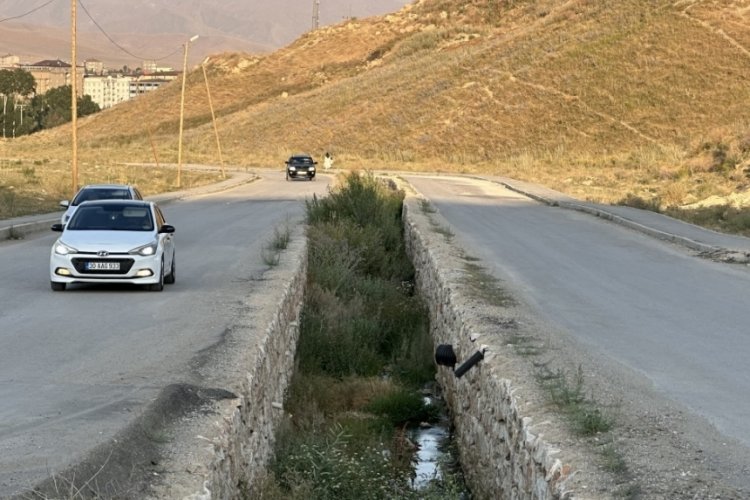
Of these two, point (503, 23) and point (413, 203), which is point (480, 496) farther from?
point (503, 23)

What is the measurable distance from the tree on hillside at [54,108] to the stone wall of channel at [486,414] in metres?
170

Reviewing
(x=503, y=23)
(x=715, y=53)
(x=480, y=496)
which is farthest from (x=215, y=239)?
(x=503, y=23)

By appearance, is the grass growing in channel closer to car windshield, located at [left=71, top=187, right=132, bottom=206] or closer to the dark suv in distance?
car windshield, located at [left=71, top=187, right=132, bottom=206]

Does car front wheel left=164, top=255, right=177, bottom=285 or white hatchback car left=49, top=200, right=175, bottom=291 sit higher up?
white hatchback car left=49, top=200, right=175, bottom=291

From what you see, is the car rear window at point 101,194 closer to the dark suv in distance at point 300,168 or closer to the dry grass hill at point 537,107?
the dry grass hill at point 537,107

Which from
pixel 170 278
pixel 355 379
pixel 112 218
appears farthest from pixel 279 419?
pixel 112 218

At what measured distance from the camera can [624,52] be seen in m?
94.2

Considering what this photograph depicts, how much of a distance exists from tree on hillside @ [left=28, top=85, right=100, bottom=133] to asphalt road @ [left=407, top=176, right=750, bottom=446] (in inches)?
6126

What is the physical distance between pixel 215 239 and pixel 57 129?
122 metres

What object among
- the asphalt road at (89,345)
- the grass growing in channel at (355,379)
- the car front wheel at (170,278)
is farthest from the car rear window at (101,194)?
the car front wheel at (170,278)

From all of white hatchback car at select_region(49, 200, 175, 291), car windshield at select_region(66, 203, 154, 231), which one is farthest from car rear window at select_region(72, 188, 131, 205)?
white hatchback car at select_region(49, 200, 175, 291)

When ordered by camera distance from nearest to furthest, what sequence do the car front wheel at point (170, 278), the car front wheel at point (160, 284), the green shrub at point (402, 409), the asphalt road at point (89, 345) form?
the asphalt road at point (89, 345) → the green shrub at point (402, 409) → the car front wheel at point (160, 284) → the car front wheel at point (170, 278)

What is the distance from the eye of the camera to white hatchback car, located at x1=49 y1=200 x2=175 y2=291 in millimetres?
16109

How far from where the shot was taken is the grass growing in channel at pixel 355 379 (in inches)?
376
